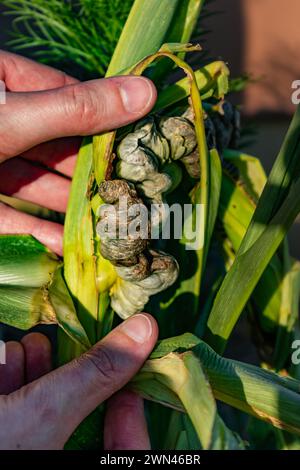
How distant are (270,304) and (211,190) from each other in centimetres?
20

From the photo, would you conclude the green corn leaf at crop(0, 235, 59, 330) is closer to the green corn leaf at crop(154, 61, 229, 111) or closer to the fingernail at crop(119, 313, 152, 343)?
the fingernail at crop(119, 313, 152, 343)

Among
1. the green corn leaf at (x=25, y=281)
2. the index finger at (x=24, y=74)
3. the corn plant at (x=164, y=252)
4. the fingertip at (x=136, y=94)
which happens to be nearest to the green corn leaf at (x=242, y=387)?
the corn plant at (x=164, y=252)

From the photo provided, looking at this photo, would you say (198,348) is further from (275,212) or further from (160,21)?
(160,21)

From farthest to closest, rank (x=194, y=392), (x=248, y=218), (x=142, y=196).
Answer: (x=248, y=218) → (x=142, y=196) → (x=194, y=392)

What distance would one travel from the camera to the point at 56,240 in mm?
826

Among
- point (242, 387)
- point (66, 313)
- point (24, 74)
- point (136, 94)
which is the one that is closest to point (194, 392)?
point (242, 387)

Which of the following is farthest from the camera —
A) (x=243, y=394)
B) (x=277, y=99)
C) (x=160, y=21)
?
(x=277, y=99)

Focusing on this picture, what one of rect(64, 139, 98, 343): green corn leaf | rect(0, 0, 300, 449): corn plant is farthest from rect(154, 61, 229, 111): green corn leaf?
rect(64, 139, 98, 343): green corn leaf

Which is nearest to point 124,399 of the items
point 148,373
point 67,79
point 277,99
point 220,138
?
point 148,373

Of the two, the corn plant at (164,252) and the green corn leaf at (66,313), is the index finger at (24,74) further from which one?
the green corn leaf at (66,313)

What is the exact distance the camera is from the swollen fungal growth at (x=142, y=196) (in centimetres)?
64

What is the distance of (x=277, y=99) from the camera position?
157 centimetres

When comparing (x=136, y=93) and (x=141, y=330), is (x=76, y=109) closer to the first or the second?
(x=136, y=93)

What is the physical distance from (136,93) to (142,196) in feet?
0.33
